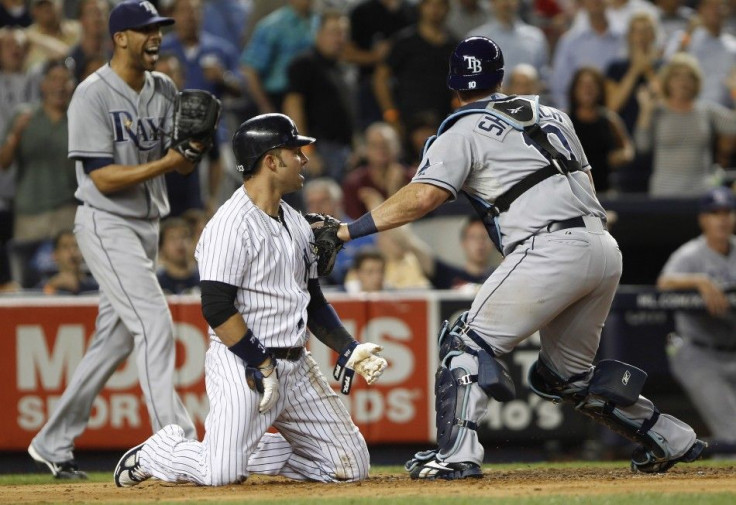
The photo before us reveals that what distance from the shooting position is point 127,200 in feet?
24.1

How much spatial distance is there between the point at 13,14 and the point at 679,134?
6323 mm

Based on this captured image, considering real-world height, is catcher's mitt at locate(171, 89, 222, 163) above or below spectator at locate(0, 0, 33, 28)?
below

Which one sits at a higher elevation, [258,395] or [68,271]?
[258,395]

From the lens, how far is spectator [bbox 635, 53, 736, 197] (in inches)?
459

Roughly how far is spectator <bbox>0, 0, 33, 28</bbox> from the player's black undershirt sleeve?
763 centimetres

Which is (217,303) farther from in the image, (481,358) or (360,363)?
(481,358)

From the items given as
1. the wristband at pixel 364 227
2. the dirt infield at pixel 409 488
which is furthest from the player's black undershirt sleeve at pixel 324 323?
the dirt infield at pixel 409 488

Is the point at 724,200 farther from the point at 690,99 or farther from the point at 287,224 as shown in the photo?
the point at 287,224

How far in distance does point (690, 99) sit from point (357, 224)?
6295 mm

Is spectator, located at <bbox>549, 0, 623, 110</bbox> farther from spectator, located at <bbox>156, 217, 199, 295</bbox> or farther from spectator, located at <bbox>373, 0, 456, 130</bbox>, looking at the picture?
spectator, located at <bbox>156, 217, 199, 295</bbox>

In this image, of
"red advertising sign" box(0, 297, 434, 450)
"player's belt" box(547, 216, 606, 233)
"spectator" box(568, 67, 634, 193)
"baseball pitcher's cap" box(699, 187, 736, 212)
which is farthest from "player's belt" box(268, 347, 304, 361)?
"spectator" box(568, 67, 634, 193)

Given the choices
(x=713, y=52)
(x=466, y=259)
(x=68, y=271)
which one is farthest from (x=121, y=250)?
(x=713, y=52)

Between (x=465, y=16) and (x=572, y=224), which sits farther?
(x=465, y=16)

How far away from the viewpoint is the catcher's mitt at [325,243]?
624 centimetres
